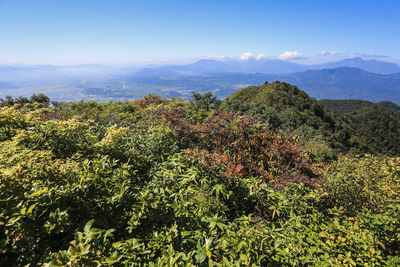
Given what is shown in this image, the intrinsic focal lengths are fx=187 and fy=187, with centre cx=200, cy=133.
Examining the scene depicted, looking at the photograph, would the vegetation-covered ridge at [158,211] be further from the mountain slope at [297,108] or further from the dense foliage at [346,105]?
the dense foliage at [346,105]

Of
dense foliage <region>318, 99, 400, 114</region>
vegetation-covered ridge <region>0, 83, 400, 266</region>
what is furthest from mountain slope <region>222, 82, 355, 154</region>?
dense foliage <region>318, 99, 400, 114</region>

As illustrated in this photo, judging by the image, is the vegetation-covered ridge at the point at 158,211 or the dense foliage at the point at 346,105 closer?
the vegetation-covered ridge at the point at 158,211

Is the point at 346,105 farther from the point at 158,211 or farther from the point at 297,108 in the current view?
the point at 158,211

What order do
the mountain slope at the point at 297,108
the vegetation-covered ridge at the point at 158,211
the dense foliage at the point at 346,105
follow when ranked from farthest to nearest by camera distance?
1. the dense foliage at the point at 346,105
2. the mountain slope at the point at 297,108
3. the vegetation-covered ridge at the point at 158,211

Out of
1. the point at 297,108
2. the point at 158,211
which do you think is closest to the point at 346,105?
the point at 297,108

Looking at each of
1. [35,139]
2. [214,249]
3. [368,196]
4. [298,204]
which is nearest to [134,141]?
[35,139]

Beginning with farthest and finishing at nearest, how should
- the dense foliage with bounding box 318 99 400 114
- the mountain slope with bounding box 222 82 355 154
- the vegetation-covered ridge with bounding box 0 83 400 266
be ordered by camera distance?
the dense foliage with bounding box 318 99 400 114, the mountain slope with bounding box 222 82 355 154, the vegetation-covered ridge with bounding box 0 83 400 266

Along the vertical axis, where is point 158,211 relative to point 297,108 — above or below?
above

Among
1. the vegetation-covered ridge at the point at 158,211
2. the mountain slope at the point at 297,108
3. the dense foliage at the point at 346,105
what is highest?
the vegetation-covered ridge at the point at 158,211

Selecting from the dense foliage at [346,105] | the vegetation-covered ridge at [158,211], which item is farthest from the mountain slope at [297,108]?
the dense foliage at [346,105]

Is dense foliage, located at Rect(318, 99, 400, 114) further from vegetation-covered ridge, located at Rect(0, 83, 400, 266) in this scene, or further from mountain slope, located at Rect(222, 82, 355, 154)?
vegetation-covered ridge, located at Rect(0, 83, 400, 266)

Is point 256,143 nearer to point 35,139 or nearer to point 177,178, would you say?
point 177,178

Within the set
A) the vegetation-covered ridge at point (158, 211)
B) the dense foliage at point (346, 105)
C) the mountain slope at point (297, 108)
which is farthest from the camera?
the dense foliage at point (346, 105)

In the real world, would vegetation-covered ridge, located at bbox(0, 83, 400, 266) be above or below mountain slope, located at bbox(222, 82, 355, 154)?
above
